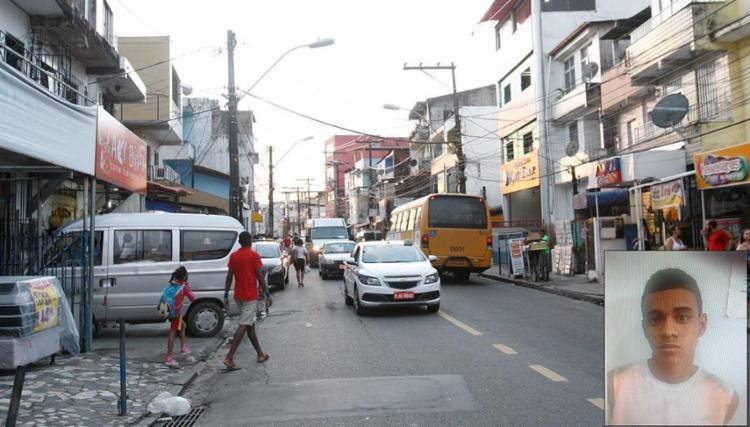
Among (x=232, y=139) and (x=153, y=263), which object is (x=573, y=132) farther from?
(x=153, y=263)

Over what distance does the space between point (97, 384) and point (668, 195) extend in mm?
13523

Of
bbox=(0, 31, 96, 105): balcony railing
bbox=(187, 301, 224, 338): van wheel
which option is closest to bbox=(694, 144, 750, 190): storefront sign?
bbox=(187, 301, 224, 338): van wheel

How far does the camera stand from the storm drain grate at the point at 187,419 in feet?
19.5

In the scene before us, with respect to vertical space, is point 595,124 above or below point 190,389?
above

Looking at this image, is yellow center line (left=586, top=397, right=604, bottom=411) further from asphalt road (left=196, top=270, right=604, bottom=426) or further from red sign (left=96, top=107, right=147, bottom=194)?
red sign (left=96, top=107, right=147, bottom=194)

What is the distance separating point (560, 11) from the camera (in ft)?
93.5

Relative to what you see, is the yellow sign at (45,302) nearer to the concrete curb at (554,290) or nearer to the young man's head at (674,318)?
the young man's head at (674,318)

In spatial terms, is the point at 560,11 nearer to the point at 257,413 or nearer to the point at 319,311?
the point at 319,311

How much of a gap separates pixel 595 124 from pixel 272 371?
2085 centimetres

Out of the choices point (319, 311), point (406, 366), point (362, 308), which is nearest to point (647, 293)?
point (406, 366)

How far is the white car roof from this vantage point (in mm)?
10749

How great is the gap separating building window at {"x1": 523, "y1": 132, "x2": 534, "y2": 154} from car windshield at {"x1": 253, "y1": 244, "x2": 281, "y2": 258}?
14595mm

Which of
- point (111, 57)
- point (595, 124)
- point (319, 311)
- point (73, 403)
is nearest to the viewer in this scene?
point (73, 403)

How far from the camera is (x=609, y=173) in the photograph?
750 inches
